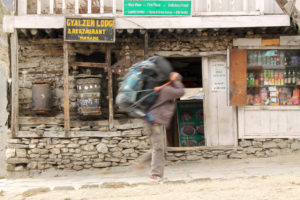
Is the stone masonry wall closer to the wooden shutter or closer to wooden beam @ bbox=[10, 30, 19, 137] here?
wooden beam @ bbox=[10, 30, 19, 137]

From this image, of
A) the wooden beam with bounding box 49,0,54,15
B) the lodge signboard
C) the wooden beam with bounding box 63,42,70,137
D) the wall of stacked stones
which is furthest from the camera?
the wall of stacked stones

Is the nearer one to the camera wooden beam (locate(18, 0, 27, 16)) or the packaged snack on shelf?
wooden beam (locate(18, 0, 27, 16))

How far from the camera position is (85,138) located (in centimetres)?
700

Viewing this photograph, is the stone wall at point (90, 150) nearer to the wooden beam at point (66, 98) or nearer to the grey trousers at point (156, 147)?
the wooden beam at point (66, 98)

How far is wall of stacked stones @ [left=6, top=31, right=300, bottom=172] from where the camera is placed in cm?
693

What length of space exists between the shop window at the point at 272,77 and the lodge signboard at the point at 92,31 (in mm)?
3164

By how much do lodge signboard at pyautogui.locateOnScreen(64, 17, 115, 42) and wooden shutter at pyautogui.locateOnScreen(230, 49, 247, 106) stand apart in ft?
8.92

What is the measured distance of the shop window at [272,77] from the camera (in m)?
7.28

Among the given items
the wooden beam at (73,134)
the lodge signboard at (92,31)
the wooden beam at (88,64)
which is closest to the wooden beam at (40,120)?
the wooden beam at (73,134)

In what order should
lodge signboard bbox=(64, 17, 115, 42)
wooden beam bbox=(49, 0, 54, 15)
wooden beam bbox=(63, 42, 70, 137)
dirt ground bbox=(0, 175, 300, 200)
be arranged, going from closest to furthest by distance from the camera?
dirt ground bbox=(0, 175, 300, 200), lodge signboard bbox=(64, 17, 115, 42), wooden beam bbox=(49, 0, 54, 15), wooden beam bbox=(63, 42, 70, 137)

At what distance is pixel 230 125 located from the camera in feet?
24.2

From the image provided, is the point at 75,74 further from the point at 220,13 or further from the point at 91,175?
the point at 220,13

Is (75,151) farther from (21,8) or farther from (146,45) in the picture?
(21,8)

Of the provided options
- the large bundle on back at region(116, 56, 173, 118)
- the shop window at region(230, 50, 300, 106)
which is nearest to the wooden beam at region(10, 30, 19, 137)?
the large bundle on back at region(116, 56, 173, 118)
